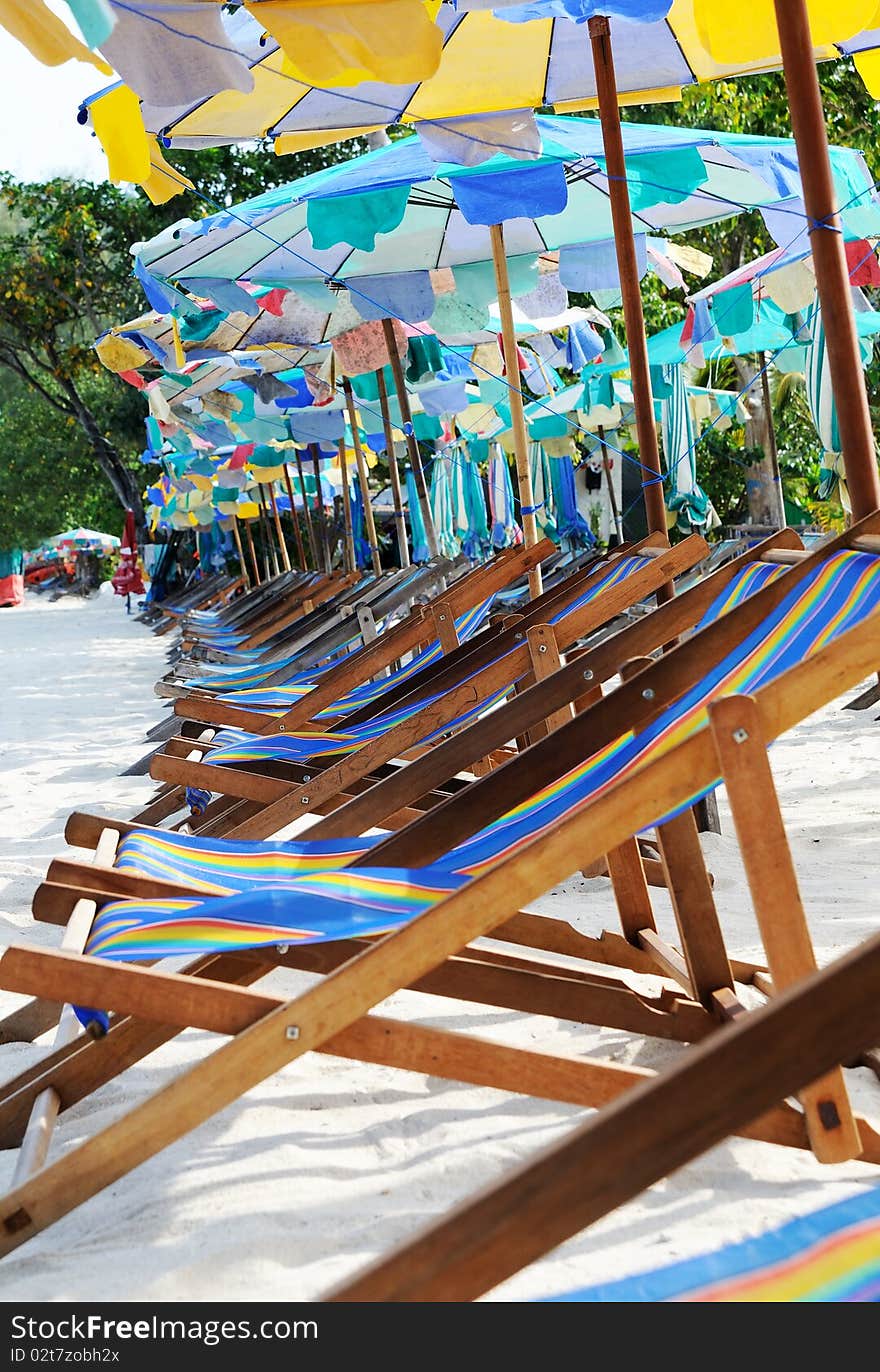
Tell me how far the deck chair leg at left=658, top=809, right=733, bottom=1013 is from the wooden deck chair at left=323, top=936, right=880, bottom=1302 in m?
1.27

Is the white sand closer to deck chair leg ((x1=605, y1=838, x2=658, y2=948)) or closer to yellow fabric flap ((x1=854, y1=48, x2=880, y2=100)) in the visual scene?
deck chair leg ((x1=605, y1=838, x2=658, y2=948))

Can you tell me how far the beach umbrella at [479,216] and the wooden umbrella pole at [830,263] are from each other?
1.36 meters

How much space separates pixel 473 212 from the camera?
4.75 m

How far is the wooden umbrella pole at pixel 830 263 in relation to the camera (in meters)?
2.73

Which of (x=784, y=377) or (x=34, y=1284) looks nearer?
(x=34, y=1284)

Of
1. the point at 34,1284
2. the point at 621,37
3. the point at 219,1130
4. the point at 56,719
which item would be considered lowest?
the point at 56,719

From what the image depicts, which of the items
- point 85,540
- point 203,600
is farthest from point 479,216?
point 85,540

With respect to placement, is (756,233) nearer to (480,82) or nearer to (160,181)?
(480,82)

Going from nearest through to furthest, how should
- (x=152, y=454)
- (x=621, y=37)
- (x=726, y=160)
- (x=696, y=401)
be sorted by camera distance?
(x=621, y=37)
(x=726, y=160)
(x=696, y=401)
(x=152, y=454)

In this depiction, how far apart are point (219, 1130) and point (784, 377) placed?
35.9 feet

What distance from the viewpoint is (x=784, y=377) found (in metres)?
12.3

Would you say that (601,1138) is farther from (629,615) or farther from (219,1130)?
(629,615)

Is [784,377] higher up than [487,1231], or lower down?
lower down

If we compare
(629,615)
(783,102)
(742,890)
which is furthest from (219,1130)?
(783,102)
